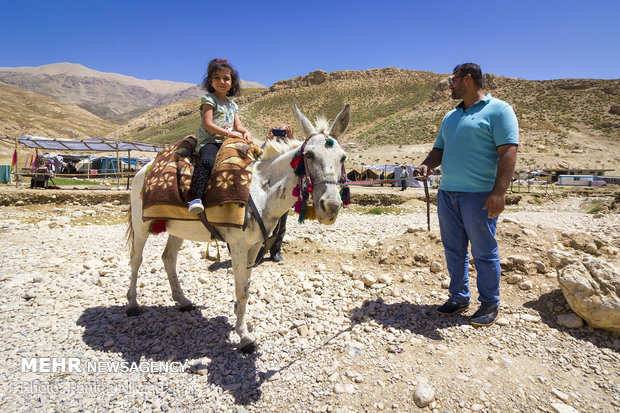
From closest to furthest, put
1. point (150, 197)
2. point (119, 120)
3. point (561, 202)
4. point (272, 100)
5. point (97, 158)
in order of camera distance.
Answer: point (150, 197)
point (561, 202)
point (97, 158)
point (272, 100)
point (119, 120)

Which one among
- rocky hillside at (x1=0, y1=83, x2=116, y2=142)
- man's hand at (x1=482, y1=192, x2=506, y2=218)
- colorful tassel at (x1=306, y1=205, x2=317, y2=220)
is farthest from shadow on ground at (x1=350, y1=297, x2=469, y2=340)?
rocky hillside at (x1=0, y1=83, x2=116, y2=142)

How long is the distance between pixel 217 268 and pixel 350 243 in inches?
115

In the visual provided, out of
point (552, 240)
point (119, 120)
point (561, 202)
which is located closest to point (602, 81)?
point (561, 202)

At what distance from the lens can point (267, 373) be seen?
109 inches

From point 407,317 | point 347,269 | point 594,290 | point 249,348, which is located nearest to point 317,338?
point 249,348

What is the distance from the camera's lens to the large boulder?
2779mm

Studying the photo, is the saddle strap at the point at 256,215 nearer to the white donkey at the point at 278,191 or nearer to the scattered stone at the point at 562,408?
the white donkey at the point at 278,191

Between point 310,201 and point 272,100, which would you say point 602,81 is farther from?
point 310,201

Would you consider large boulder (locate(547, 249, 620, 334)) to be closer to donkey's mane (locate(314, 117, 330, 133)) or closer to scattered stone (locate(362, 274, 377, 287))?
scattered stone (locate(362, 274, 377, 287))

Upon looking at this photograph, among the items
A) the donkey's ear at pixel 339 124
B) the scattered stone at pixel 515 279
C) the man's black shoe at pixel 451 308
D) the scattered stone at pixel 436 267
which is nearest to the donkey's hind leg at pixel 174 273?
the donkey's ear at pixel 339 124

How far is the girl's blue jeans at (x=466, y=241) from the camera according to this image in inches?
119

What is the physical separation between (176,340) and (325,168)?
256 centimetres

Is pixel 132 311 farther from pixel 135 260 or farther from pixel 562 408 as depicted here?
pixel 562 408

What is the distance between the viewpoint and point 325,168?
2361mm
